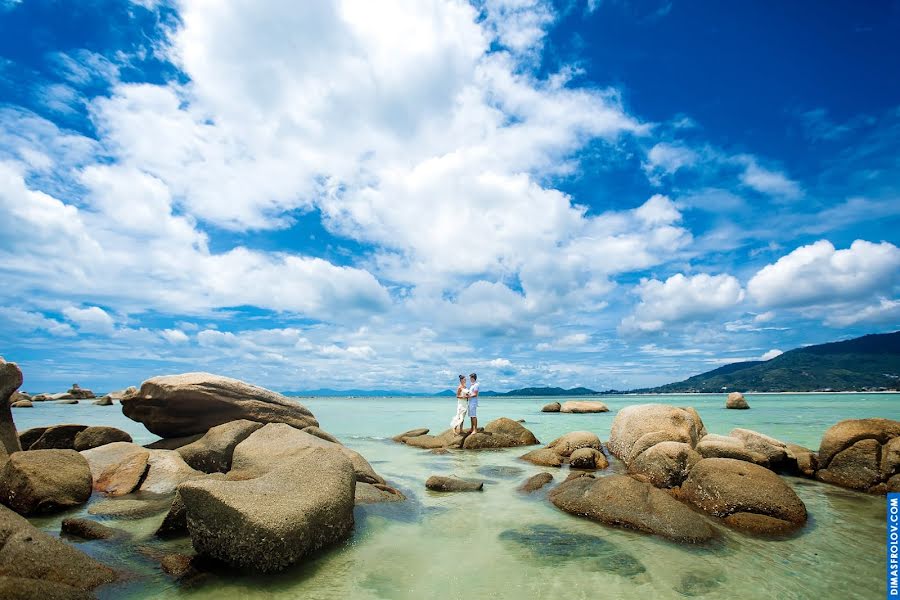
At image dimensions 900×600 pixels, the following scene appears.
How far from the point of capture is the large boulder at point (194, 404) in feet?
44.0

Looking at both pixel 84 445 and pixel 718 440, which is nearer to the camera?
pixel 718 440

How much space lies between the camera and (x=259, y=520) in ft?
18.6

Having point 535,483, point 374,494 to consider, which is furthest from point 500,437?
point 374,494

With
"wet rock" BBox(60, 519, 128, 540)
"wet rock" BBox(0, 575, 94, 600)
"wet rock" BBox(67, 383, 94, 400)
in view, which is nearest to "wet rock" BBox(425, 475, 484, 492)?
"wet rock" BBox(60, 519, 128, 540)

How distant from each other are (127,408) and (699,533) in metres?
15.0

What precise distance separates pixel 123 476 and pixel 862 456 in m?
17.1

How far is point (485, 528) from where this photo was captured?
809 cm

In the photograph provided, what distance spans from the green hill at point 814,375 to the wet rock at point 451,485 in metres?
140

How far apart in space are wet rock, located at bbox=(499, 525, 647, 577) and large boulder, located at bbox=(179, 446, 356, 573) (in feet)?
9.81

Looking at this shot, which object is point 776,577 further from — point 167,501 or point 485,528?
point 167,501

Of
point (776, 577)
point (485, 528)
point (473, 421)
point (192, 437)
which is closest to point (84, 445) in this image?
point (192, 437)

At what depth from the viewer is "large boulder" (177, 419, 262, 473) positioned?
10898 millimetres

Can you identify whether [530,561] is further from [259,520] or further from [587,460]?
[587,460]

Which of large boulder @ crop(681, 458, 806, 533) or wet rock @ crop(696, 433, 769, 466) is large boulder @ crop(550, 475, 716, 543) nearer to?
large boulder @ crop(681, 458, 806, 533)
